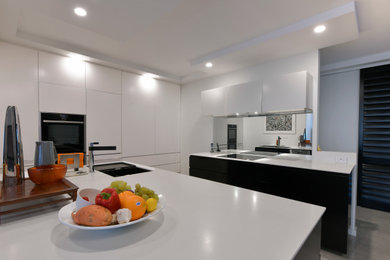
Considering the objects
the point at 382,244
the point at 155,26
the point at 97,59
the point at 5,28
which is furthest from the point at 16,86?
the point at 382,244

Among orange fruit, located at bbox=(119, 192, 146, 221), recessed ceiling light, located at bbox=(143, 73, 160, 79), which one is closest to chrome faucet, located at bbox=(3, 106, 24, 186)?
orange fruit, located at bbox=(119, 192, 146, 221)

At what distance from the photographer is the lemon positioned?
73cm

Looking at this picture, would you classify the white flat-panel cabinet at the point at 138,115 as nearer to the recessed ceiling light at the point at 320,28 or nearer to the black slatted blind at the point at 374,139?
the recessed ceiling light at the point at 320,28

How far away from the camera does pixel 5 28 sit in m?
2.06

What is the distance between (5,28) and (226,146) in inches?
136

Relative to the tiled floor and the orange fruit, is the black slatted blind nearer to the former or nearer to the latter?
the tiled floor

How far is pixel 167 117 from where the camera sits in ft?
13.7

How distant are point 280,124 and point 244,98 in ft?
2.23

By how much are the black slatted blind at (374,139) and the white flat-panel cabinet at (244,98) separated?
6.20ft

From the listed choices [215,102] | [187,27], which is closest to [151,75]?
[215,102]

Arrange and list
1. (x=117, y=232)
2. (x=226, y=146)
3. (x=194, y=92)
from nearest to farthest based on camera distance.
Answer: (x=117, y=232), (x=226, y=146), (x=194, y=92)

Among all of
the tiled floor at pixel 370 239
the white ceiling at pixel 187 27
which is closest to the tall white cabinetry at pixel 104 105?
the white ceiling at pixel 187 27

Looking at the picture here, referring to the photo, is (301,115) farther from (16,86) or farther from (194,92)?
(16,86)

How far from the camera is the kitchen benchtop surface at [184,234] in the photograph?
58 centimetres
